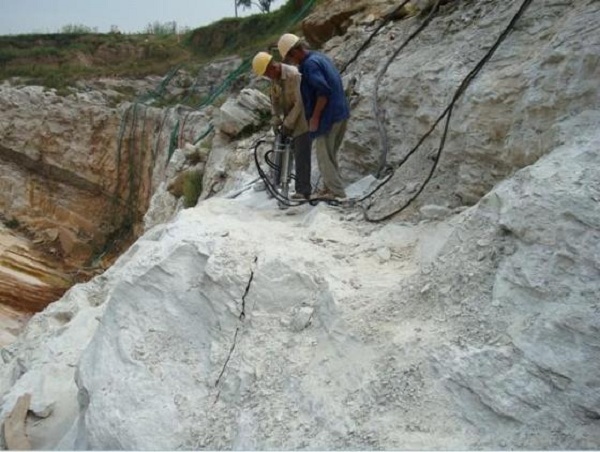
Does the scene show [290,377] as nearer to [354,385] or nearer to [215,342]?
[354,385]

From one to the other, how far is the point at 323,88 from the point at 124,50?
22.5m

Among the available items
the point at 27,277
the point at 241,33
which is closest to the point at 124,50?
the point at 241,33

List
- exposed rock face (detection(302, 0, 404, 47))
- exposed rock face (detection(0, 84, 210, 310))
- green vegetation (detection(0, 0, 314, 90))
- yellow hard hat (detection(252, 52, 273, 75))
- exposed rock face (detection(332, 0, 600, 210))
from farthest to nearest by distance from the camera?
1. green vegetation (detection(0, 0, 314, 90))
2. exposed rock face (detection(0, 84, 210, 310))
3. exposed rock face (detection(302, 0, 404, 47))
4. yellow hard hat (detection(252, 52, 273, 75))
5. exposed rock face (detection(332, 0, 600, 210))

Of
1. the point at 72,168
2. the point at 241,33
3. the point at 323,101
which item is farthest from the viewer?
the point at 241,33

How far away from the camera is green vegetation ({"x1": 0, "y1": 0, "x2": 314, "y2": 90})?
21016mm

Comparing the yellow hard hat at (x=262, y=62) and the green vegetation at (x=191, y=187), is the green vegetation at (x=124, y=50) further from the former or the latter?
the yellow hard hat at (x=262, y=62)

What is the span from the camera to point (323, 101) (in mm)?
4949

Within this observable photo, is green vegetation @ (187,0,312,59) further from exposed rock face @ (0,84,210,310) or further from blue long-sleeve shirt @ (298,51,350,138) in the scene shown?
blue long-sleeve shirt @ (298,51,350,138)

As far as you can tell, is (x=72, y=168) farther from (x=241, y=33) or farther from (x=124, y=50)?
(x=241, y=33)

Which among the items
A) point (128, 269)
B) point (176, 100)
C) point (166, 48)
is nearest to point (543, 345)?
point (128, 269)

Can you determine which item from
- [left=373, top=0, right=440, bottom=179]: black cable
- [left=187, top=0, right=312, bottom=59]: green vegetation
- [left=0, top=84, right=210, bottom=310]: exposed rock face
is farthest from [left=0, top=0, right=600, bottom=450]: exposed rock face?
[left=187, top=0, right=312, bottom=59]: green vegetation

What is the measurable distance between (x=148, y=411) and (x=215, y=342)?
0.55m

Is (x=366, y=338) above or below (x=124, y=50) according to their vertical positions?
below

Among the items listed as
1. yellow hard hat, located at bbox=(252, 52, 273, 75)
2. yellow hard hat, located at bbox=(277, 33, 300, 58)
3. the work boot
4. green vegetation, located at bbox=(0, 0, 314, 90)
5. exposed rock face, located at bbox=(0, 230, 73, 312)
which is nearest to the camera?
yellow hard hat, located at bbox=(277, 33, 300, 58)
